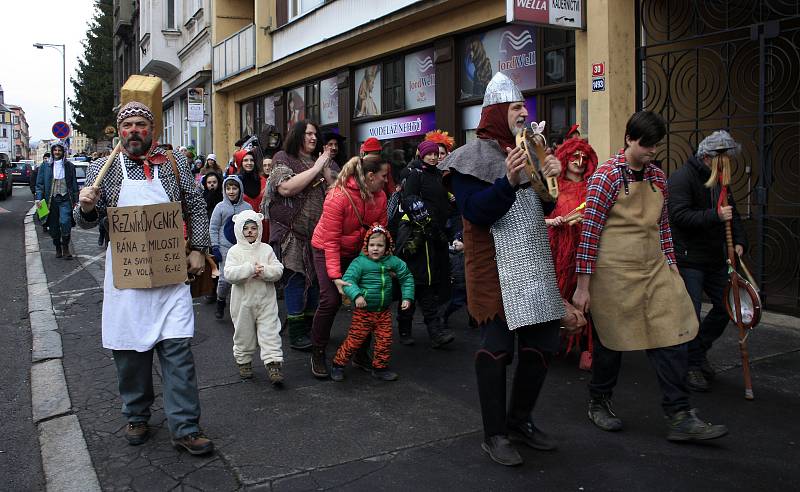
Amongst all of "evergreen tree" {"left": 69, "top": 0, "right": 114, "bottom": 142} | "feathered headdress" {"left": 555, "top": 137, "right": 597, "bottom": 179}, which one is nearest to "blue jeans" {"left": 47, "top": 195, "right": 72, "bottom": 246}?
"feathered headdress" {"left": 555, "top": 137, "right": 597, "bottom": 179}

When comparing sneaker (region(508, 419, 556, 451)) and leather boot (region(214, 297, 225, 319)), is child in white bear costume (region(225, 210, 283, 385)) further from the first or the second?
leather boot (region(214, 297, 225, 319))

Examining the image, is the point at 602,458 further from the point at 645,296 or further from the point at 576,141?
the point at 576,141

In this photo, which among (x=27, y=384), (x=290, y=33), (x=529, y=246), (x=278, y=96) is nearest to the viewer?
(x=529, y=246)

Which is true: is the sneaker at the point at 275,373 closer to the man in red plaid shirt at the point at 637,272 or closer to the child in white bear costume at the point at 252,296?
the child in white bear costume at the point at 252,296

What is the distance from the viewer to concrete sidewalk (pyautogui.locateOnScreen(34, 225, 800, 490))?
12.9ft

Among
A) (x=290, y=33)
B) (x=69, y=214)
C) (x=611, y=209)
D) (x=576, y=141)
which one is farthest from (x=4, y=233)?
(x=611, y=209)

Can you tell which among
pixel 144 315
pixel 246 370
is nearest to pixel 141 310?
pixel 144 315

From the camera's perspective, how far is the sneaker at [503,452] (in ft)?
13.2

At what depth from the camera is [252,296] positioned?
5.93 metres

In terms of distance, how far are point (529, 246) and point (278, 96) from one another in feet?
55.3

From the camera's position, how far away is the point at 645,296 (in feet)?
14.6

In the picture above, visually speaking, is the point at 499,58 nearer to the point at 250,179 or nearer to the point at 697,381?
the point at 250,179

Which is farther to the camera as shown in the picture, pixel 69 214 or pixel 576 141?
pixel 69 214

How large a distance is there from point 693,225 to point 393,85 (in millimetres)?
9777
